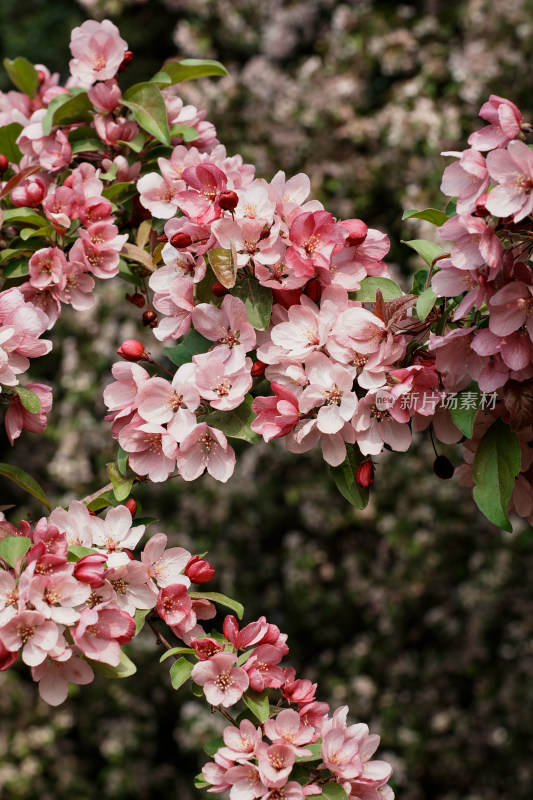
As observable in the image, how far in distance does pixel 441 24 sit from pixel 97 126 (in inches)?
96.5

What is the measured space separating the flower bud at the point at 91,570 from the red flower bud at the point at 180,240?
35cm

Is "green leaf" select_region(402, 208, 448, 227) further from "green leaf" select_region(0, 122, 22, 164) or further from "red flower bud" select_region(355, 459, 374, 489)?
"green leaf" select_region(0, 122, 22, 164)

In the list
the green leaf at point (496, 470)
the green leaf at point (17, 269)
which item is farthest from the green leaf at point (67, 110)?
the green leaf at point (496, 470)

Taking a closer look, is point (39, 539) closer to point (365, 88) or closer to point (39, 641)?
point (39, 641)

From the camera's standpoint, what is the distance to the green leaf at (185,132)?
1.23m

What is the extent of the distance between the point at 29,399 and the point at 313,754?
51 centimetres

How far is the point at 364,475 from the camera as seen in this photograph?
95 centimetres

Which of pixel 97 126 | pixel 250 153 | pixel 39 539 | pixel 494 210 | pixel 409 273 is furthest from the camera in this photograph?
pixel 250 153

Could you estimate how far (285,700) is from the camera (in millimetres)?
991

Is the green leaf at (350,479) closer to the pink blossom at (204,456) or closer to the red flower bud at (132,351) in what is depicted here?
the pink blossom at (204,456)

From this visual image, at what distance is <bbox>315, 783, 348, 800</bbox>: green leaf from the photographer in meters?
0.90

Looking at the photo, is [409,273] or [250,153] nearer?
[409,273]

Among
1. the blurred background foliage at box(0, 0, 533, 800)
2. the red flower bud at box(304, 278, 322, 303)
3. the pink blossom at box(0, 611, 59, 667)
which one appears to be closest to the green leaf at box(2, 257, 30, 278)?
the red flower bud at box(304, 278, 322, 303)

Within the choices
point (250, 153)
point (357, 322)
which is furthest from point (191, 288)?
point (250, 153)
